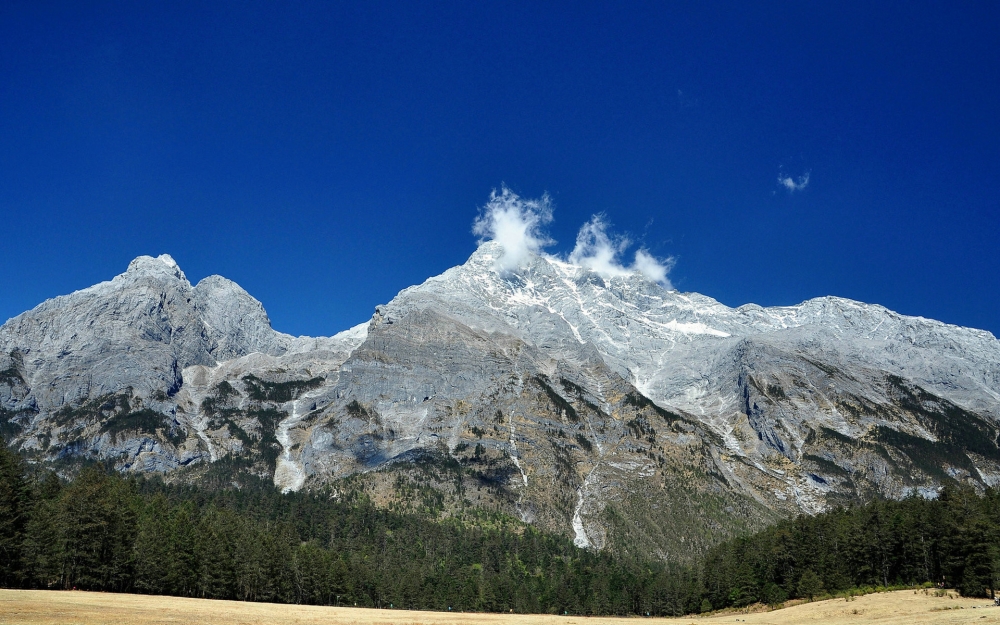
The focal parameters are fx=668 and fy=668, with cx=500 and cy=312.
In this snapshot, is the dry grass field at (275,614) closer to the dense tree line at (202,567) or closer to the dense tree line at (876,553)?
the dense tree line at (876,553)

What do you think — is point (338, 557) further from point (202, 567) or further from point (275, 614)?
point (275, 614)

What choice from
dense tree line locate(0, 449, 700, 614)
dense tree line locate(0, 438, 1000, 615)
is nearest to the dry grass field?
dense tree line locate(0, 438, 1000, 615)

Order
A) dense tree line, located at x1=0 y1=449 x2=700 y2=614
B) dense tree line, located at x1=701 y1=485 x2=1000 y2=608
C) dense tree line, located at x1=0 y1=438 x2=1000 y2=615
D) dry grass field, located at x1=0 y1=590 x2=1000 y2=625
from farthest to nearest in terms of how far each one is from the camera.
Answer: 1. dense tree line, located at x1=701 y1=485 x2=1000 y2=608
2. dense tree line, located at x1=0 y1=449 x2=700 y2=614
3. dense tree line, located at x1=0 y1=438 x2=1000 y2=615
4. dry grass field, located at x1=0 y1=590 x2=1000 y2=625

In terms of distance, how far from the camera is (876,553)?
93750 millimetres

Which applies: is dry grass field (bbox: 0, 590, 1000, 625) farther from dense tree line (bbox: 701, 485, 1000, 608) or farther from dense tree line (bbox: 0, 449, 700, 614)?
dense tree line (bbox: 0, 449, 700, 614)

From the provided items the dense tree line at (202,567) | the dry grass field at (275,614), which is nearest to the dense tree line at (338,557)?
the dense tree line at (202,567)

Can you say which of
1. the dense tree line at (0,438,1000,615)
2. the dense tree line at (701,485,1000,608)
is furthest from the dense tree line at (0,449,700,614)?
the dense tree line at (701,485,1000,608)

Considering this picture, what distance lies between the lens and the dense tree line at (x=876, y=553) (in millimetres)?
70500

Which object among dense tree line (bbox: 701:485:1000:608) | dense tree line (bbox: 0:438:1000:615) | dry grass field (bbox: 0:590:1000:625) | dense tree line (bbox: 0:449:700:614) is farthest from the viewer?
dense tree line (bbox: 701:485:1000:608)

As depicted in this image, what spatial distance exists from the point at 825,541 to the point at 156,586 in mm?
93567

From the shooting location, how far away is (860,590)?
81.3 meters

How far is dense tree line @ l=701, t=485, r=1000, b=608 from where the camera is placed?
70.5 metres

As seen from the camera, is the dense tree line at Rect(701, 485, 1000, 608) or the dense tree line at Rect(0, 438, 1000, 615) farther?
the dense tree line at Rect(701, 485, 1000, 608)

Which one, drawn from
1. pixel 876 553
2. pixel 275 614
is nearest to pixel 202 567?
pixel 275 614
